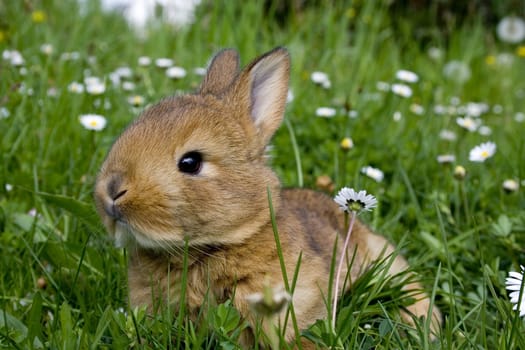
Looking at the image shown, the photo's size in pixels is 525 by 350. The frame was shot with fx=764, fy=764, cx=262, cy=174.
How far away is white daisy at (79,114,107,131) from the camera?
157 inches

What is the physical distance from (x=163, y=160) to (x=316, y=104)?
2686 mm

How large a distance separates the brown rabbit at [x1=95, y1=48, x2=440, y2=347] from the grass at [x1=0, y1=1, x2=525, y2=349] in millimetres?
159

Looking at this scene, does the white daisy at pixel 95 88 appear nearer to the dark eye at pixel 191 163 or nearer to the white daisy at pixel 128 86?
the white daisy at pixel 128 86

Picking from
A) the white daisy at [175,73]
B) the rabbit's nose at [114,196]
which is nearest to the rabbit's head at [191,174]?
the rabbit's nose at [114,196]

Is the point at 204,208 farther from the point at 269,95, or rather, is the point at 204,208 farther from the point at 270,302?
the point at 270,302

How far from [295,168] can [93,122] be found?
1168 millimetres

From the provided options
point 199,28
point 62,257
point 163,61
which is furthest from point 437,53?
point 62,257

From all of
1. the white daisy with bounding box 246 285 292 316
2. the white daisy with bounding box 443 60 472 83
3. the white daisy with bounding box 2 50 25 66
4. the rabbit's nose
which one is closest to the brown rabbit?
the rabbit's nose

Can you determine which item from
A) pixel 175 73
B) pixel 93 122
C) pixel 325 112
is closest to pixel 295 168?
pixel 325 112

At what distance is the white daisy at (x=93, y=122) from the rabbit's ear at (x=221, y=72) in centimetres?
102

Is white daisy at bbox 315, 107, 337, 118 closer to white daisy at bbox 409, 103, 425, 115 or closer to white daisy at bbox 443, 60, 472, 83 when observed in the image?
white daisy at bbox 409, 103, 425, 115

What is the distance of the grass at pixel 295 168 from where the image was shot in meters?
2.51

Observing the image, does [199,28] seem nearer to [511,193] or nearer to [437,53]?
[437,53]

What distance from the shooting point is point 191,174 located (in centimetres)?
251
